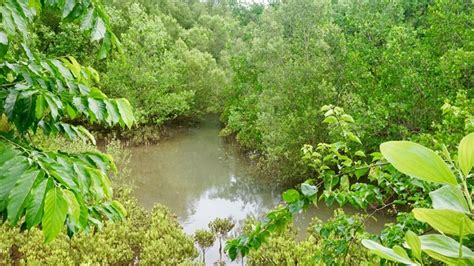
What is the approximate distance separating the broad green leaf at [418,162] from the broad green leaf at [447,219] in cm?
3

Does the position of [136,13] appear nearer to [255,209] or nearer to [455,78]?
[255,209]

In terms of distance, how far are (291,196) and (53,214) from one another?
778 millimetres

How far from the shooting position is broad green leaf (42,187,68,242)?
999 mm

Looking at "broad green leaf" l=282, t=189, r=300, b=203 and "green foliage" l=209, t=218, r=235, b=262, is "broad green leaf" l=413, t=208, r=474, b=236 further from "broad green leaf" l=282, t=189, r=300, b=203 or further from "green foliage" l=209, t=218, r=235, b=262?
"green foliage" l=209, t=218, r=235, b=262

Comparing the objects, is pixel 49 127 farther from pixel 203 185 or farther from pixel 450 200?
pixel 203 185

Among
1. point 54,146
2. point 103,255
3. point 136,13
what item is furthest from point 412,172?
point 136,13

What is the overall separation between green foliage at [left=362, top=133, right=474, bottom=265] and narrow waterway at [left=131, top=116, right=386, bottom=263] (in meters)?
6.77

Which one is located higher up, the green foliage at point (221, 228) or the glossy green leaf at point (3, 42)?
the glossy green leaf at point (3, 42)

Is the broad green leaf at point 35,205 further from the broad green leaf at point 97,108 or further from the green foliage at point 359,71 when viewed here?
the green foliage at point 359,71

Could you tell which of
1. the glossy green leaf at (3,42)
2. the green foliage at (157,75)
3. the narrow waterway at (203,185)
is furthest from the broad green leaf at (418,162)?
the green foliage at (157,75)

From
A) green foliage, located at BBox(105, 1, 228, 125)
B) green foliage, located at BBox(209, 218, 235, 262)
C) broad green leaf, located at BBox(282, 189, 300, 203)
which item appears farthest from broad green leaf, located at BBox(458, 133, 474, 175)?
green foliage, located at BBox(105, 1, 228, 125)

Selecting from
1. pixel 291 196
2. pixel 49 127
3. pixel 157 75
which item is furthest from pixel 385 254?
pixel 157 75

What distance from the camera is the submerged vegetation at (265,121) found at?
3.55 ft

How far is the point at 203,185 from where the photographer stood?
11359mm
